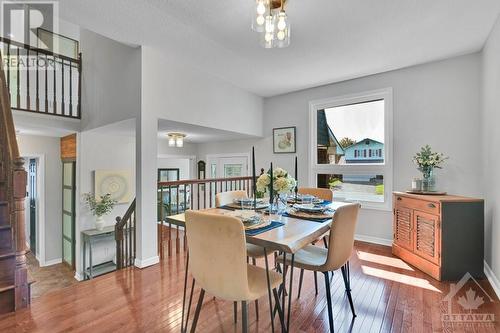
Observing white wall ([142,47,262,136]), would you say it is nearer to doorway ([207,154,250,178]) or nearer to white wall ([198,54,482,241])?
doorway ([207,154,250,178])

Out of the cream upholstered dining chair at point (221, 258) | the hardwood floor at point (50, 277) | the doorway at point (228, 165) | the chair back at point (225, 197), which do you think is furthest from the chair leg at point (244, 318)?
the hardwood floor at point (50, 277)

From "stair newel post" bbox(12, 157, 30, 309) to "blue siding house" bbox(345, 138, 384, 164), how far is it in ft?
13.2

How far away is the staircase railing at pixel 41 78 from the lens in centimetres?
369

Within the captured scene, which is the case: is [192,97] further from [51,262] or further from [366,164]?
[51,262]

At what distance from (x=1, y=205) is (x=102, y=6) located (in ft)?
6.53

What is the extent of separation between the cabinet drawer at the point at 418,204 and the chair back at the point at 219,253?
2.30 meters

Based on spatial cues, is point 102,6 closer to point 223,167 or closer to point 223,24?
point 223,24

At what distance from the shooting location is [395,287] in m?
2.36

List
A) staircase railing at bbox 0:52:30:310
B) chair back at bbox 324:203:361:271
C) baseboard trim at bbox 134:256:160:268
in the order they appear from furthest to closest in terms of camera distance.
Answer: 1. baseboard trim at bbox 134:256:160:268
2. staircase railing at bbox 0:52:30:310
3. chair back at bbox 324:203:361:271

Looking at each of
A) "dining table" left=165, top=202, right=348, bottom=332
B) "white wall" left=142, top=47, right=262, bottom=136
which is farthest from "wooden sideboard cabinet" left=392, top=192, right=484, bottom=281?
"white wall" left=142, top=47, right=262, bottom=136

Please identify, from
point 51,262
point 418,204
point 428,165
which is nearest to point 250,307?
point 418,204

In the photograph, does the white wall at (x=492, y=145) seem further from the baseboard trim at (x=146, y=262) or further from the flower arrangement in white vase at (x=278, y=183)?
the baseboard trim at (x=146, y=262)

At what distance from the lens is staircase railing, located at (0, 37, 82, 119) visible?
12.1 feet

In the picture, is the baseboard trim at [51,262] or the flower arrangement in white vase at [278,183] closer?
the flower arrangement in white vase at [278,183]
